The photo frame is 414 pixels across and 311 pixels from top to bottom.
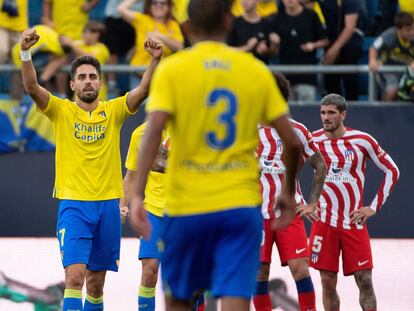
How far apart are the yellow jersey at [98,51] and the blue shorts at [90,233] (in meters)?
4.30

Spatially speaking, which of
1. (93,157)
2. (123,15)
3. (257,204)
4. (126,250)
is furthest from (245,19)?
(257,204)

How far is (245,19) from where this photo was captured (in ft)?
42.0

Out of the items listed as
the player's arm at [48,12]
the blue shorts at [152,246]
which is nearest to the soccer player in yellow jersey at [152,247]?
the blue shorts at [152,246]

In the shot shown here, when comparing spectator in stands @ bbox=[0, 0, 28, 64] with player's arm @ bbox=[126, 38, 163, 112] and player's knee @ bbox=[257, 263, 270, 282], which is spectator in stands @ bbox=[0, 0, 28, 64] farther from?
player's knee @ bbox=[257, 263, 270, 282]

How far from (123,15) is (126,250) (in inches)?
132

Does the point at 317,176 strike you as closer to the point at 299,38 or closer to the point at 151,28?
the point at 299,38

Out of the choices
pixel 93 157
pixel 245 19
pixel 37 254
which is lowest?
pixel 37 254

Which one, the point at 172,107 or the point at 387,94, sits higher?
the point at 172,107

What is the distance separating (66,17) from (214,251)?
26.2ft

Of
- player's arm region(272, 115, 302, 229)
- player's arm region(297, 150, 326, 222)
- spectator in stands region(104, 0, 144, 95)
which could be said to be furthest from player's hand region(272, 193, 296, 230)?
spectator in stands region(104, 0, 144, 95)

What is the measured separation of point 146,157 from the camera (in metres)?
5.64

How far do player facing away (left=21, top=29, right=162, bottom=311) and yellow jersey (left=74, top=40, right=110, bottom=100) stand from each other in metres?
4.16

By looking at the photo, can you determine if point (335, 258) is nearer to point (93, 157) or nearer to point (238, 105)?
point (93, 157)

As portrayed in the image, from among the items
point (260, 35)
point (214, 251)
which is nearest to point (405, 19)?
point (260, 35)
